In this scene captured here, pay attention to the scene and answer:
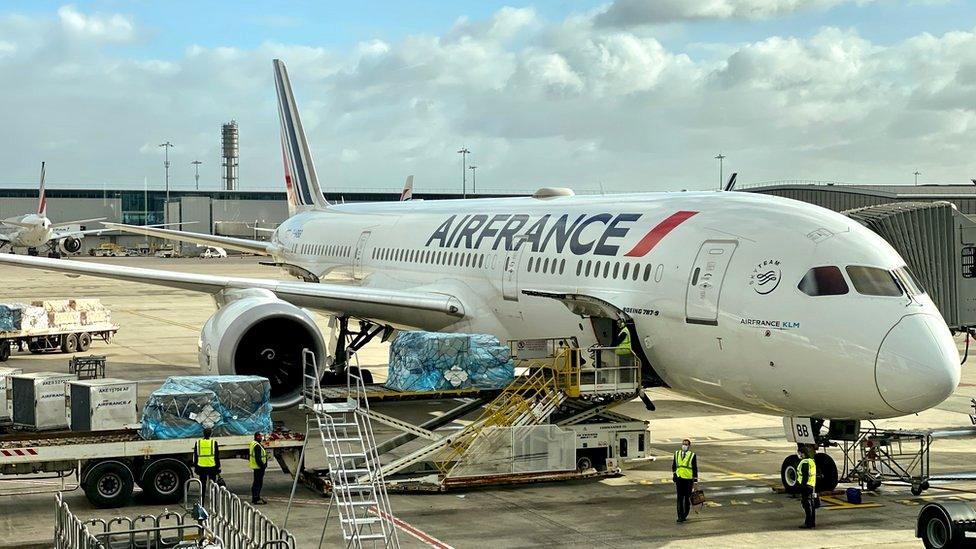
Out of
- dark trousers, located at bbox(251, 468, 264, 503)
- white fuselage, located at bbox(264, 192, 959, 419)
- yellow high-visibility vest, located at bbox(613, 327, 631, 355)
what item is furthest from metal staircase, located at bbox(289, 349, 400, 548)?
white fuselage, located at bbox(264, 192, 959, 419)

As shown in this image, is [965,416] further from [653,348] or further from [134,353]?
[134,353]

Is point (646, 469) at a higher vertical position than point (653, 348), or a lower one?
lower

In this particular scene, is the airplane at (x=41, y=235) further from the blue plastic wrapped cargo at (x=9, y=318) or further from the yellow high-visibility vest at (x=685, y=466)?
the yellow high-visibility vest at (x=685, y=466)

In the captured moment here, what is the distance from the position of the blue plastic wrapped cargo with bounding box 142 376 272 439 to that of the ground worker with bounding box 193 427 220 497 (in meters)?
0.61

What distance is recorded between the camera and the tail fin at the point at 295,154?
35.1 m

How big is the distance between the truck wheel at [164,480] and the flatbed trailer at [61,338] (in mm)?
20061

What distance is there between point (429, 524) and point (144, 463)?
4109mm

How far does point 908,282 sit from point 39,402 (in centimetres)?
1196

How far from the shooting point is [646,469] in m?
18.4

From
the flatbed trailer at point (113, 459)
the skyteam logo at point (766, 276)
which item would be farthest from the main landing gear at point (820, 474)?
the flatbed trailer at point (113, 459)

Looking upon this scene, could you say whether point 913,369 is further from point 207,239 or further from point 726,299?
point 207,239

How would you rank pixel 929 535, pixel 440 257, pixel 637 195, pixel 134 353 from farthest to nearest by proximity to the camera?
pixel 134 353 < pixel 440 257 < pixel 637 195 < pixel 929 535

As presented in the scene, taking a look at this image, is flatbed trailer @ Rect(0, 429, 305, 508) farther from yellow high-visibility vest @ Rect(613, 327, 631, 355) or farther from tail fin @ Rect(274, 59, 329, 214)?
tail fin @ Rect(274, 59, 329, 214)

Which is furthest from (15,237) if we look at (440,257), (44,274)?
(440,257)
